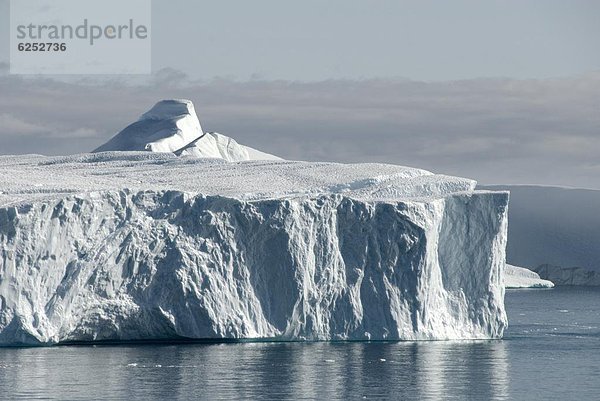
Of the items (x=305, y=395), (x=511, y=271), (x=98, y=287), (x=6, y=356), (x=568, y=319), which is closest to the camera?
(x=305, y=395)

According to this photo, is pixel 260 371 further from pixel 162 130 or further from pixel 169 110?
pixel 169 110

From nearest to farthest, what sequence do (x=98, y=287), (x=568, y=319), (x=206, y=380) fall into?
1. (x=206, y=380)
2. (x=98, y=287)
3. (x=568, y=319)

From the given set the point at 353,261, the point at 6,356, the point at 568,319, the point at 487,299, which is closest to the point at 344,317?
the point at 353,261

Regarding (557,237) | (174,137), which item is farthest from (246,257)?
(557,237)

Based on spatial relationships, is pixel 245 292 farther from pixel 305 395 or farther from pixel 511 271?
pixel 511 271

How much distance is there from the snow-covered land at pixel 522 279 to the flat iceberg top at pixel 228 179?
4705cm

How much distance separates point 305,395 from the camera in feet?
90.3

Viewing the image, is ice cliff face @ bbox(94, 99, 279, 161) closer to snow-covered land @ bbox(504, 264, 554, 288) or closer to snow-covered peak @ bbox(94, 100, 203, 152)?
snow-covered peak @ bbox(94, 100, 203, 152)

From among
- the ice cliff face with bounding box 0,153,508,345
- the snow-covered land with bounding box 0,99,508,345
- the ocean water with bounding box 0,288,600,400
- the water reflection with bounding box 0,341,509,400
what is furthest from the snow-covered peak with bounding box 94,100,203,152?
the water reflection with bounding box 0,341,509,400

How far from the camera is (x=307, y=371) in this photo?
102 ft

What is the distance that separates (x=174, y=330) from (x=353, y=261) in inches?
223

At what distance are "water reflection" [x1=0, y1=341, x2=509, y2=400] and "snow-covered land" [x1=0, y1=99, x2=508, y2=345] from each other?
2.71 ft

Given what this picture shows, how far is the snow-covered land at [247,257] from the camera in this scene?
114ft

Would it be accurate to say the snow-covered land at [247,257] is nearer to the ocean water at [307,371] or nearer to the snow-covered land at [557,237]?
the ocean water at [307,371]
